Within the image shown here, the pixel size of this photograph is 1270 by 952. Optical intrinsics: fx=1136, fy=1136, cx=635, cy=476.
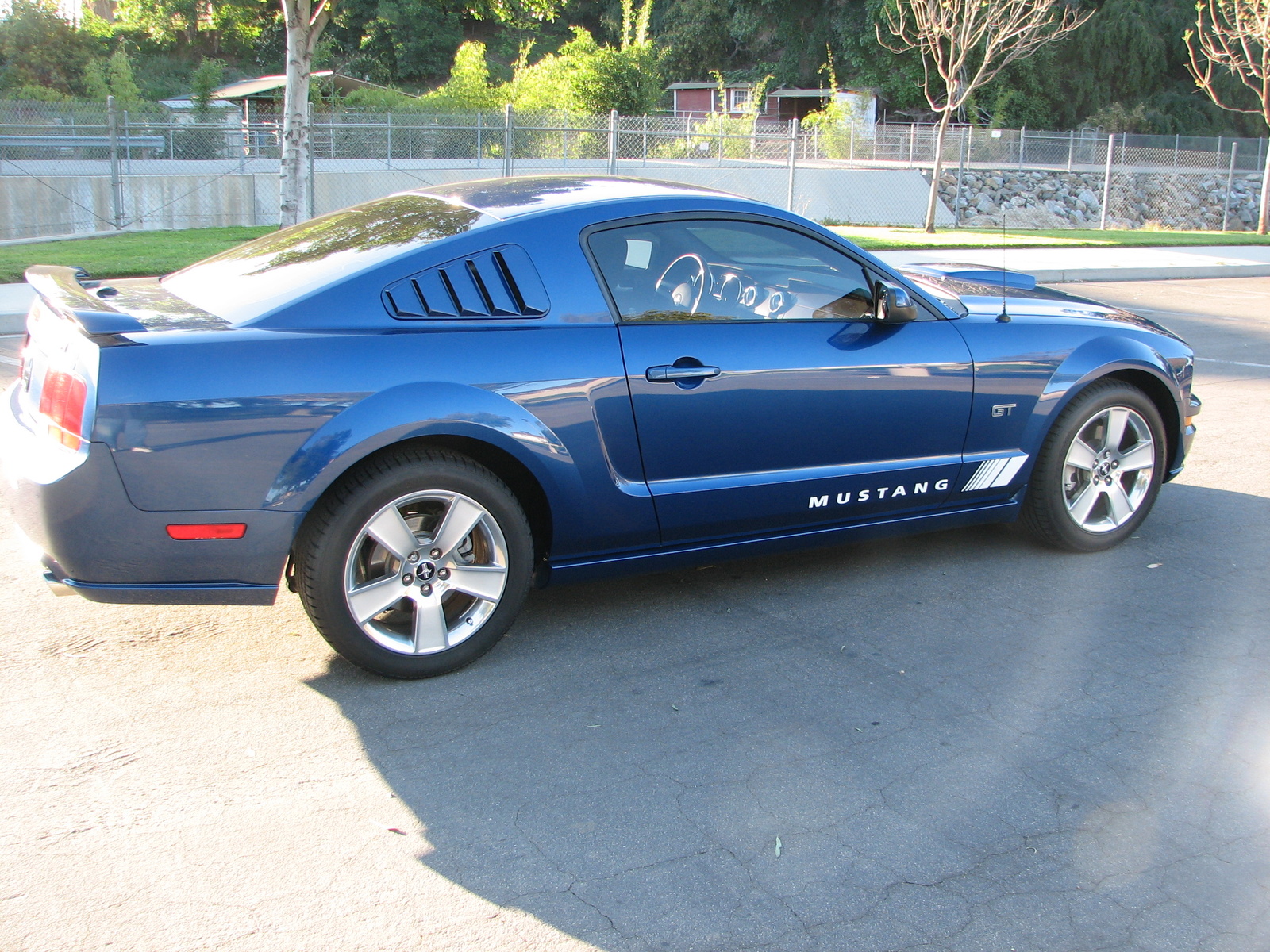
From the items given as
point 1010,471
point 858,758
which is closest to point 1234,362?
point 1010,471

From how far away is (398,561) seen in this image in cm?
370

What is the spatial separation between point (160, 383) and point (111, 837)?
1262 mm

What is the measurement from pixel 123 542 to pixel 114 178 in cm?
1744

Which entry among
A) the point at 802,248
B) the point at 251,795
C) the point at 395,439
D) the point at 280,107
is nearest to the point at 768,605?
the point at 802,248

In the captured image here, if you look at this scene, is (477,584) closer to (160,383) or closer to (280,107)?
(160,383)

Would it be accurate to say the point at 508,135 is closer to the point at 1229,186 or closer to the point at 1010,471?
the point at 1010,471

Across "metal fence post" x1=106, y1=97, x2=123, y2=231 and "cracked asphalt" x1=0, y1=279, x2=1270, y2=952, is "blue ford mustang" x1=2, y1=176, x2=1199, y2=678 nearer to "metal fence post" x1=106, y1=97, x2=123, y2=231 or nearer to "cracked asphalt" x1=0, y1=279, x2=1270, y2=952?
"cracked asphalt" x1=0, y1=279, x2=1270, y2=952

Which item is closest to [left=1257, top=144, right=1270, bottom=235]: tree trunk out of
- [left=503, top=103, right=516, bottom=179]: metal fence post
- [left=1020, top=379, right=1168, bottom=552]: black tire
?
[left=503, top=103, right=516, bottom=179]: metal fence post

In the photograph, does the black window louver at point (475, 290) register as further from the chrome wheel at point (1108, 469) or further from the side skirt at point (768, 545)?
the chrome wheel at point (1108, 469)

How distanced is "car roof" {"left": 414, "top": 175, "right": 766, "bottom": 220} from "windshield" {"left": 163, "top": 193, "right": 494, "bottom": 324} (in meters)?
0.09

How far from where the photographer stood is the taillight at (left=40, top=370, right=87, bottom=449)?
3328mm

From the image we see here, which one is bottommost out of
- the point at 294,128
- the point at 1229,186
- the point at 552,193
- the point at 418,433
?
the point at 418,433

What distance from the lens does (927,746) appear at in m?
3.45

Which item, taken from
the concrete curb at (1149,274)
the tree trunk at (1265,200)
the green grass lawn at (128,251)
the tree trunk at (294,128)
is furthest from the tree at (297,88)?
the tree trunk at (1265,200)
